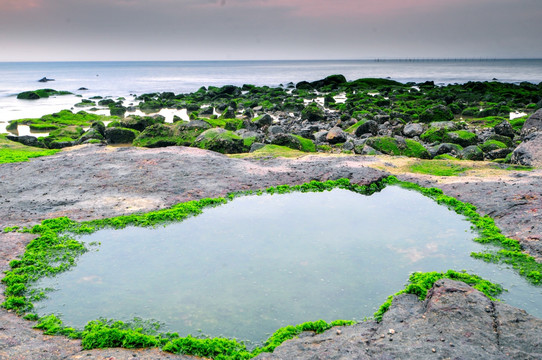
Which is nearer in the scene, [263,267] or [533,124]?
[263,267]

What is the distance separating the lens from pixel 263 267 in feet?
30.8

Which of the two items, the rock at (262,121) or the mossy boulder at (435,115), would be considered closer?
the rock at (262,121)

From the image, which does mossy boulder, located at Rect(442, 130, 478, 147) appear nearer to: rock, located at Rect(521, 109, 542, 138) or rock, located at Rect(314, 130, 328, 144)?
rock, located at Rect(521, 109, 542, 138)

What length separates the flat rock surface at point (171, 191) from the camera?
6.34m

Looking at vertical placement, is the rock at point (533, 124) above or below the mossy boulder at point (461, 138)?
above

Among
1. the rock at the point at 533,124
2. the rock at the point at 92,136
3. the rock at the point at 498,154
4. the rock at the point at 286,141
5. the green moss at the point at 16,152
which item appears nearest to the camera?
the green moss at the point at 16,152

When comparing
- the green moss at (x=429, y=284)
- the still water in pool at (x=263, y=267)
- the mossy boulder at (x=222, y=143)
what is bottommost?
the still water in pool at (x=263, y=267)

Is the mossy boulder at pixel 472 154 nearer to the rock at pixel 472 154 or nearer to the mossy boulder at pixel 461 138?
the rock at pixel 472 154

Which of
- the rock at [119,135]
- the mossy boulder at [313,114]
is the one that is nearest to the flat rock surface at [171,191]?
the rock at [119,135]

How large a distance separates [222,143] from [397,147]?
30.5 feet

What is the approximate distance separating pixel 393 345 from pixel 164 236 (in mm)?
6953

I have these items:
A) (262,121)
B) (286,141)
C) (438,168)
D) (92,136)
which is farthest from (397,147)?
(92,136)

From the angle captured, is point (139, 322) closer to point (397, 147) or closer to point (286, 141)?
point (286, 141)

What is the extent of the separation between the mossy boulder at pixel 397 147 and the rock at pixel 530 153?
4401mm
